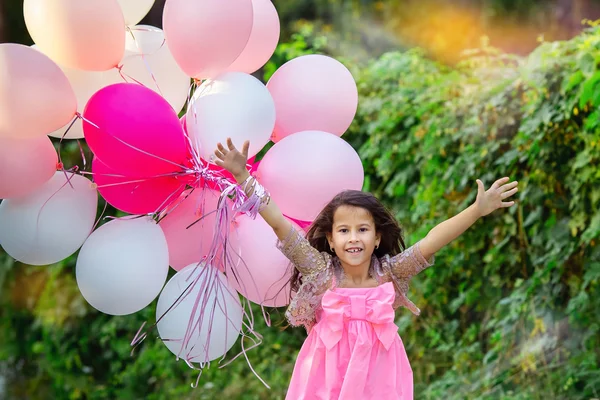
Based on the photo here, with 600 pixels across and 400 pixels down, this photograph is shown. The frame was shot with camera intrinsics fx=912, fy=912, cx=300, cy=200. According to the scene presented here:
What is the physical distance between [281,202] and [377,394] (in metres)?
0.67

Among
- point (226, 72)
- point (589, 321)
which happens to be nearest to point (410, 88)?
point (589, 321)

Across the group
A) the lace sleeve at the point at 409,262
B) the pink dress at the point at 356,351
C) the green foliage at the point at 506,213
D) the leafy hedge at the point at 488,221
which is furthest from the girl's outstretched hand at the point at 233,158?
the green foliage at the point at 506,213

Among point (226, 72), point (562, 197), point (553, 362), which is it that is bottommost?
point (553, 362)

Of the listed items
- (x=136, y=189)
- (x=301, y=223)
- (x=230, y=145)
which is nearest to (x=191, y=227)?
(x=136, y=189)

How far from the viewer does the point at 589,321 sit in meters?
4.07

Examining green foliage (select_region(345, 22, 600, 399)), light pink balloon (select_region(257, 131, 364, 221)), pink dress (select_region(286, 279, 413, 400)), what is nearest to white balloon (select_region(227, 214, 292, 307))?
light pink balloon (select_region(257, 131, 364, 221))

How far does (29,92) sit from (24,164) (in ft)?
0.80

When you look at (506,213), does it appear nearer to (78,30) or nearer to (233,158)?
(233,158)

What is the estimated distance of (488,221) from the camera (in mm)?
4539

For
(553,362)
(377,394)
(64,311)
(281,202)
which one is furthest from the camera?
(64,311)

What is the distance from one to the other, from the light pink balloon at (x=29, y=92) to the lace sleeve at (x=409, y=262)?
1.09 meters

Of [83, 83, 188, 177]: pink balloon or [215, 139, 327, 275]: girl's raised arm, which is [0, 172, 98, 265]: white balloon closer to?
[83, 83, 188, 177]: pink balloon

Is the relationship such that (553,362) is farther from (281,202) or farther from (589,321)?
(281,202)

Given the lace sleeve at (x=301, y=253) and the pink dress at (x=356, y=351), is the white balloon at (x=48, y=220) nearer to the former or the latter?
the lace sleeve at (x=301, y=253)
